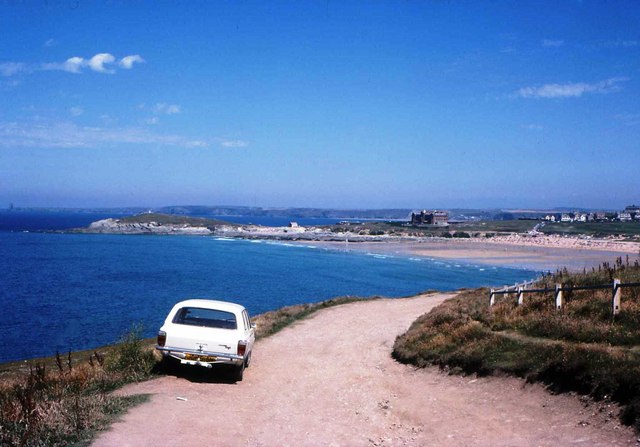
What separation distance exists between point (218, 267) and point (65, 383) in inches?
2502

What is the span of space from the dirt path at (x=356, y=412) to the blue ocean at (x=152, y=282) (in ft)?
19.2

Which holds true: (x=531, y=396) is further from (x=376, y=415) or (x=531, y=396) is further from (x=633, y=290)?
(x=633, y=290)

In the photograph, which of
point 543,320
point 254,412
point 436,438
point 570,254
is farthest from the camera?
point 570,254

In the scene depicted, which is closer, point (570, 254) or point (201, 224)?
point (570, 254)

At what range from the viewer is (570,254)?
89.8m

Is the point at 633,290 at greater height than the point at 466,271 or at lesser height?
greater

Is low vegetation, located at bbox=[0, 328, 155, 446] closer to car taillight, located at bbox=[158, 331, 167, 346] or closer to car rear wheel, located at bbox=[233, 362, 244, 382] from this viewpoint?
car taillight, located at bbox=[158, 331, 167, 346]

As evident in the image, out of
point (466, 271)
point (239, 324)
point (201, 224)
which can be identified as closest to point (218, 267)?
point (466, 271)

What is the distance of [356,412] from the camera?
1038 centimetres

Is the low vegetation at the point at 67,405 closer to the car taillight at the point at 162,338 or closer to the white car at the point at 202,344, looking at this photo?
the car taillight at the point at 162,338

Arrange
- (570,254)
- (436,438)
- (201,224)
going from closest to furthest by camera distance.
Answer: (436,438) → (570,254) → (201,224)

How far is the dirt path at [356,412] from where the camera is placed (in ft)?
26.8

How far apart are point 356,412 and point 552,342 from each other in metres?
4.79

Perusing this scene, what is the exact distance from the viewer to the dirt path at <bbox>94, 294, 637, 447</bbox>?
8.18m
